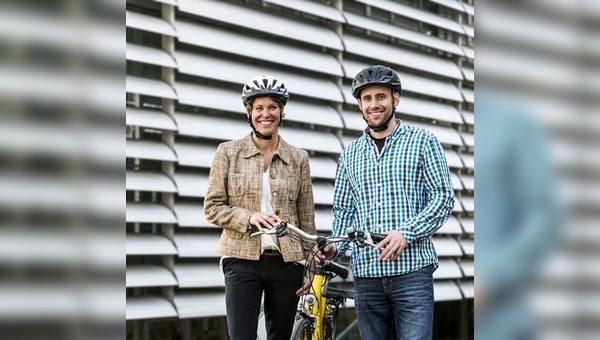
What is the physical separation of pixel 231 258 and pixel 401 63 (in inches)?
171

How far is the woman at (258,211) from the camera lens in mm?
4410

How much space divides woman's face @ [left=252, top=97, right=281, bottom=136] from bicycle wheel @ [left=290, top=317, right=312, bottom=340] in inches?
39.1

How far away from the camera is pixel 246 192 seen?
14.7ft

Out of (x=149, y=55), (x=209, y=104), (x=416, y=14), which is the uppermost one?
(x=416, y=14)

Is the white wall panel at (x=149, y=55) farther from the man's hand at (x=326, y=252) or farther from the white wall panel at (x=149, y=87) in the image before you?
the man's hand at (x=326, y=252)

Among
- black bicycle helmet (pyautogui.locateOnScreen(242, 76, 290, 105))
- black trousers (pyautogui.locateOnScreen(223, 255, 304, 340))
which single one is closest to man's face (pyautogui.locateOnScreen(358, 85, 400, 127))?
black bicycle helmet (pyautogui.locateOnScreen(242, 76, 290, 105))

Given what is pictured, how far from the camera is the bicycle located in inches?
165

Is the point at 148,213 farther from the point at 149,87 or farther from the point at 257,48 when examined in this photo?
the point at 257,48

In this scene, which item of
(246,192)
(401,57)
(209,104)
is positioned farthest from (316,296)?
(401,57)

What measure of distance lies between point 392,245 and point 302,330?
858mm

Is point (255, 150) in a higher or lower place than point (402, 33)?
lower

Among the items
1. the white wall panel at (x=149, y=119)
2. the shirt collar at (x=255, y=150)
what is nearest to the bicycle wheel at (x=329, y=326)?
the shirt collar at (x=255, y=150)

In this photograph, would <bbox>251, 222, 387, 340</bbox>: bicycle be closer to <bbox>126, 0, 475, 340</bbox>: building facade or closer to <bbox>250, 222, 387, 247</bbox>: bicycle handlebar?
<bbox>250, 222, 387, 247</bbox>: bicycle handlebar

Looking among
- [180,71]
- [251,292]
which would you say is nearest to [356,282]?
[251,292]
